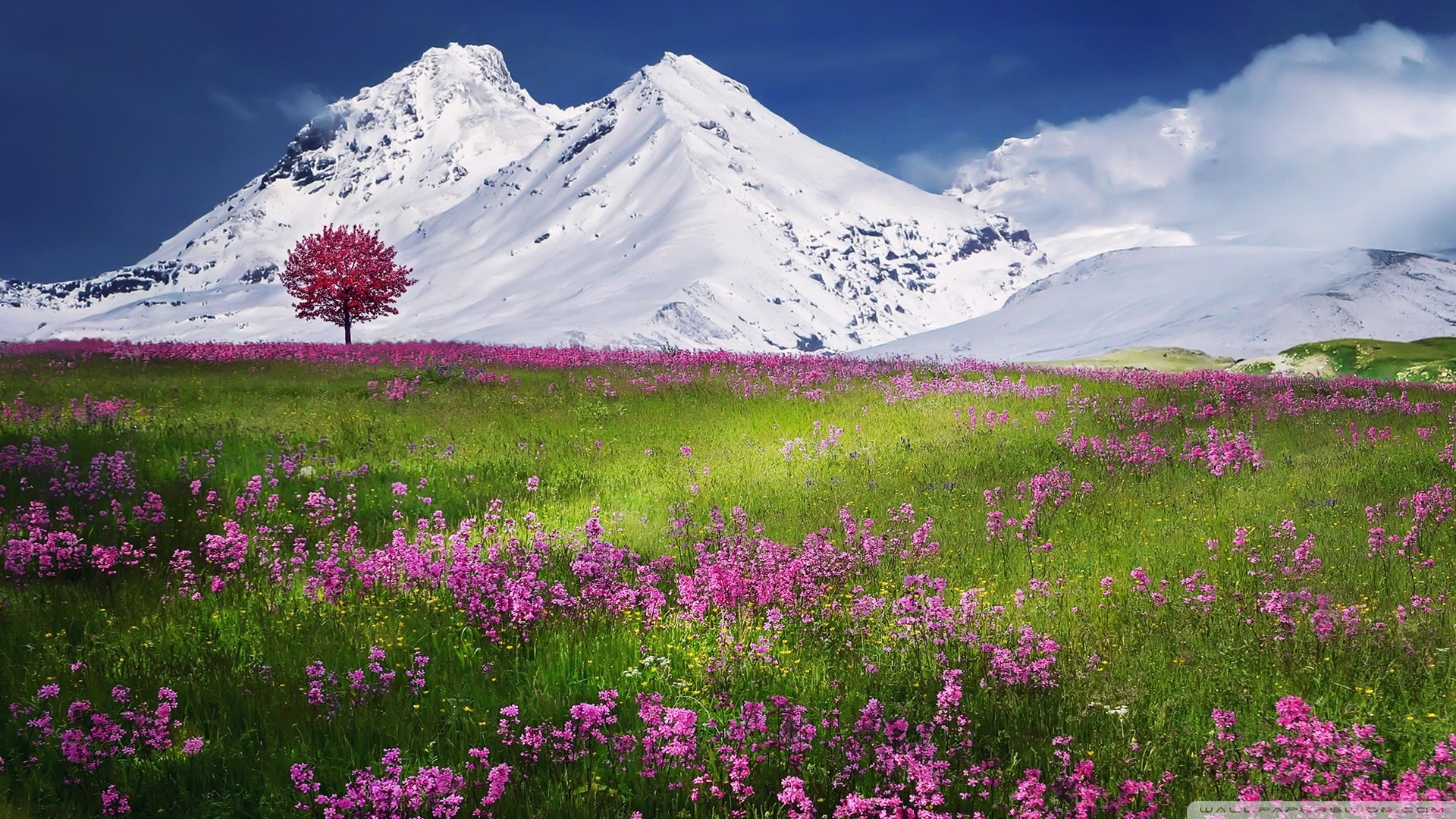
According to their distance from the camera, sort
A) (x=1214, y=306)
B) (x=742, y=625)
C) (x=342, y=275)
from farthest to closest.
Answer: (x=1214, y=306) < (x=342, y=275) < (x=742, y=625)

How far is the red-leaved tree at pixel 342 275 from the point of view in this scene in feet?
136

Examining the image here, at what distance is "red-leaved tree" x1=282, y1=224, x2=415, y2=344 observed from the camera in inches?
1628

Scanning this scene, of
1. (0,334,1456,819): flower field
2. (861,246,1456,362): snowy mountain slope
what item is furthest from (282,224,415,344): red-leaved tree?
(0,334,1456,819): flower field

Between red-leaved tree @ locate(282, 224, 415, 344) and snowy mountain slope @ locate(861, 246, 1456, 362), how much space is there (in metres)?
23.8

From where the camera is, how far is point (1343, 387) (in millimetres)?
16422

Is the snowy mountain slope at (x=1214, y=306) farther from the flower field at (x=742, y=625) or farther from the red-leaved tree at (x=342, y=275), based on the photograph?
the red-leaved tree at (x=342, y=275)

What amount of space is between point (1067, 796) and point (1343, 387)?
53.7ft

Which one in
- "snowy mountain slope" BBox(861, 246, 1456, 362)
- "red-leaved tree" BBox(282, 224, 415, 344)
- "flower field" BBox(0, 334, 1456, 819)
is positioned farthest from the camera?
"snowy mountain slope" BBox(861, 246, 1456, 362)

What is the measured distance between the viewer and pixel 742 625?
→ 19.8 feet

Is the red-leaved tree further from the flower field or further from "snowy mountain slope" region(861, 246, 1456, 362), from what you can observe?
the flower field

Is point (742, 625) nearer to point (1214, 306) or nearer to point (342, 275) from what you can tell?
point (342, 275)

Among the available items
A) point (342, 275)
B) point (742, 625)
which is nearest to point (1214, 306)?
point (342, 275)

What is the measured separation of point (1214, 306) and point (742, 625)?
241ft

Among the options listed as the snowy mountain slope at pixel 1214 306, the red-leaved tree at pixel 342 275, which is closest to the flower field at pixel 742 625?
the snowy mountain slope at pixel 1214 306
